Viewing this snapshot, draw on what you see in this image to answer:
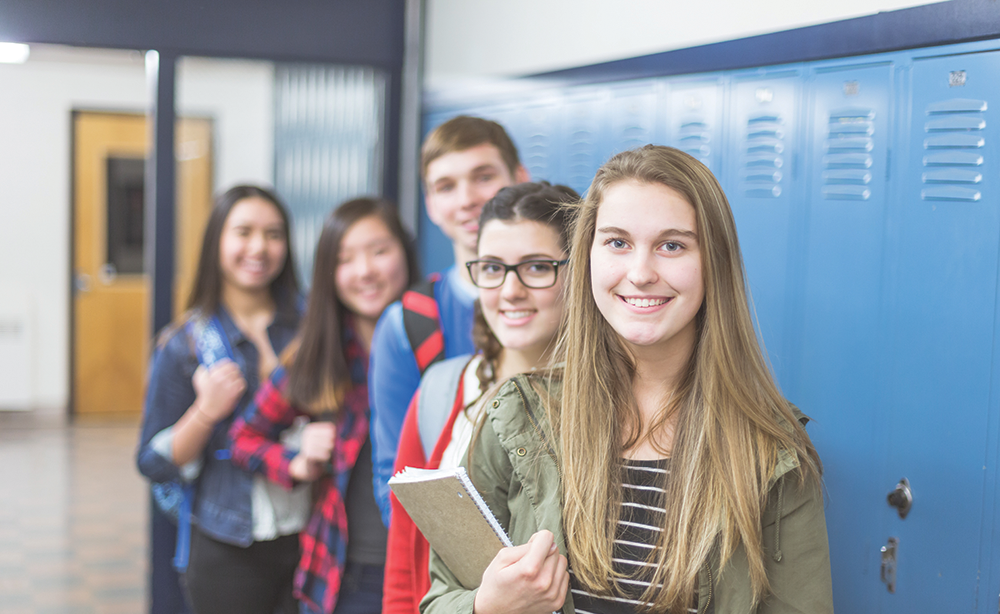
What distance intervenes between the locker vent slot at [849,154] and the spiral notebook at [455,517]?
3.48 ft

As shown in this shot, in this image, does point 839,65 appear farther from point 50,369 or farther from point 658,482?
point 50,369

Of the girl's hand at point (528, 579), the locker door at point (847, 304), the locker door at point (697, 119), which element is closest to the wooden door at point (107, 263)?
the locker door at point (697, 119)

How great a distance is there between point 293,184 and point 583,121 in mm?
1349

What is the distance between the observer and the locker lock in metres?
1.78

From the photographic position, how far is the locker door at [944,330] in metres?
1.64

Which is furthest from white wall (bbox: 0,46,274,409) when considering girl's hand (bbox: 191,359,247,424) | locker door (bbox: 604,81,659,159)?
locker door (bbox: 604,81,659,159)

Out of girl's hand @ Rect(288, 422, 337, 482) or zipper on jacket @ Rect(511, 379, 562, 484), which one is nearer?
zipper on jacket @ Rect(511, 379, 562, 484)

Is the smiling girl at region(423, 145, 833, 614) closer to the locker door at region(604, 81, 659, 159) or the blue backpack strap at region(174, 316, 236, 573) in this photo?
the locker door at region(604, 81, 659, 159)

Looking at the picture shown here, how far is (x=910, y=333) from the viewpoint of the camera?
177cm

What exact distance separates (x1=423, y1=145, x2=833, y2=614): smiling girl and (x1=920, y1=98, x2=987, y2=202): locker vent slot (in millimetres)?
623

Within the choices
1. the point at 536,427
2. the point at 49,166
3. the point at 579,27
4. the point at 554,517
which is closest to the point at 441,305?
the point at 536,427

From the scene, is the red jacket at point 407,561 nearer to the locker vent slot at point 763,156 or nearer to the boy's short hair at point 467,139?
the boy's short hair at point 467,139

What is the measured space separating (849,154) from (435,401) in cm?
96

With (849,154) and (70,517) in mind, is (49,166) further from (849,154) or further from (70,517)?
(849,154)
